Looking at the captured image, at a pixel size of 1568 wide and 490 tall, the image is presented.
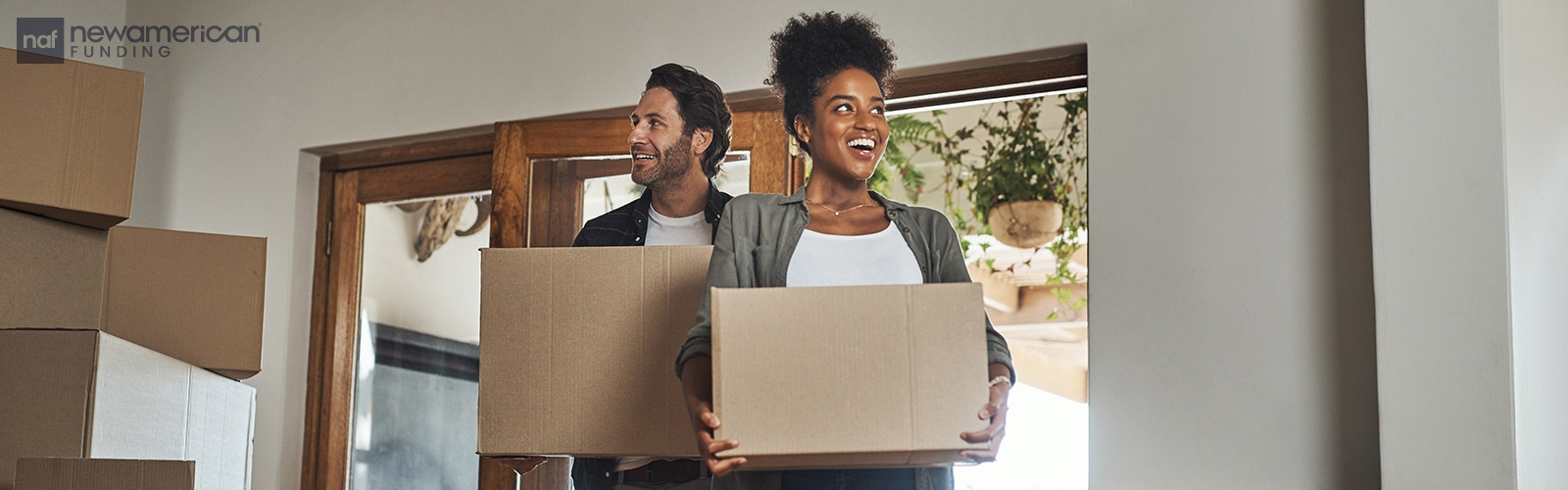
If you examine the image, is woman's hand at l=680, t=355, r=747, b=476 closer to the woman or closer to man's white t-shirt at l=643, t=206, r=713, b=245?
the woman

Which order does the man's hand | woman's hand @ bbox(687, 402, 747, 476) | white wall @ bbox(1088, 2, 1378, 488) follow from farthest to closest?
white wall @ bbox(1088, 2, 1378, 488) < the man's hand < woman's hand @ bbox(687, 402, 747, 476)

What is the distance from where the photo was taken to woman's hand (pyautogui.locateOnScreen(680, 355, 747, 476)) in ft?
4.78

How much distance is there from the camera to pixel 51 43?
129 inches

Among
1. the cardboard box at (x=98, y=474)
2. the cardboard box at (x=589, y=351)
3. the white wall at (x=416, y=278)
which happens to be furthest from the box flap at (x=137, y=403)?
the white wall at (x=416, y=278)

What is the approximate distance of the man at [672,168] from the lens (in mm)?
2188

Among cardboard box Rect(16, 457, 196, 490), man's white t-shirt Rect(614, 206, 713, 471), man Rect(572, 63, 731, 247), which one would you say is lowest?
cardboard box Rect(16, 457, 196, 490)

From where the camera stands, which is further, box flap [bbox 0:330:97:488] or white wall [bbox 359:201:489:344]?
white wall [bbox 359:201:489:344]

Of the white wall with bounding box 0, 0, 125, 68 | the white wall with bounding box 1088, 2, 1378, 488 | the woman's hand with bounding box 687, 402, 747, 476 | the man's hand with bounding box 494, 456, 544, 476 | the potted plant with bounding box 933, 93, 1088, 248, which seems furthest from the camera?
the potted plant with bounding box 933, 93, 1088, 248

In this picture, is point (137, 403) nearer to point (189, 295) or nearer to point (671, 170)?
point (189, 295)

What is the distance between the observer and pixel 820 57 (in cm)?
186

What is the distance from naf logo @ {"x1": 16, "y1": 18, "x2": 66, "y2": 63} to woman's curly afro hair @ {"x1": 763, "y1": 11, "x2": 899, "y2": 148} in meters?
2.20

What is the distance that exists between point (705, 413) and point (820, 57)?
0.60 m

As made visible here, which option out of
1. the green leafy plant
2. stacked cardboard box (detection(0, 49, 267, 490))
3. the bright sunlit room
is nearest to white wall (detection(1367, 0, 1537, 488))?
the bright sunlit room

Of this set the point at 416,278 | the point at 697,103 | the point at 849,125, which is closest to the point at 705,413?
the point at 849,125
